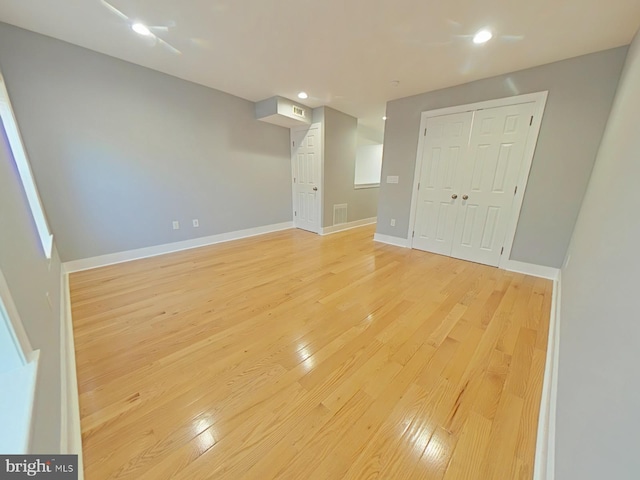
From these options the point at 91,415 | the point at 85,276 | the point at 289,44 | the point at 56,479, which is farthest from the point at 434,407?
the point at 85,276

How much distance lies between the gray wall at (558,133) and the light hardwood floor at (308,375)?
58cm

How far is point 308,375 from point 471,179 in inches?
124

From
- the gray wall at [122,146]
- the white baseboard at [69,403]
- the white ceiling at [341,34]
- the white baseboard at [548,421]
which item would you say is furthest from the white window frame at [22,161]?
the white baseboard at [548,421]

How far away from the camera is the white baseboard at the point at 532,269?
108 inches

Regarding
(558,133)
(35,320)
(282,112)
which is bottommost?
(35,320)

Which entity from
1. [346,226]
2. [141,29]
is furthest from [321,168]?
[141,29]

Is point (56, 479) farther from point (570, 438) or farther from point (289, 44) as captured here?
point (289, 44)

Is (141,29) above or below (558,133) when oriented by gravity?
above

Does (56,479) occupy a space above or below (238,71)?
below

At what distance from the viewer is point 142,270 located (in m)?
2.81

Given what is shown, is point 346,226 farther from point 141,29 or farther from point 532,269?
point 141,29

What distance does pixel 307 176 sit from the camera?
15.1ft

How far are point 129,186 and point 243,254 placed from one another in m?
1.64

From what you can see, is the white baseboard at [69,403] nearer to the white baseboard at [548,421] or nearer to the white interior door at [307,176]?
the white baseboard at [548,421]
